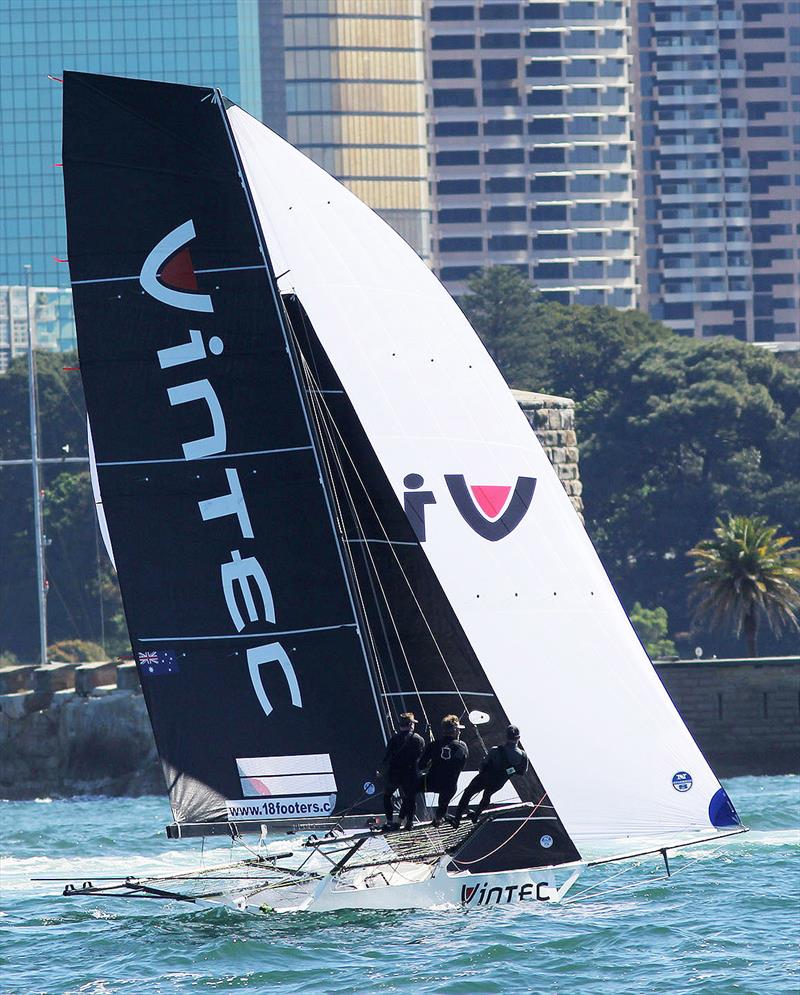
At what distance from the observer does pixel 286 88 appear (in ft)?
360

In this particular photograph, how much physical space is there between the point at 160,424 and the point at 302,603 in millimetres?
1877

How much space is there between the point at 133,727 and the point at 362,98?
76.3 m

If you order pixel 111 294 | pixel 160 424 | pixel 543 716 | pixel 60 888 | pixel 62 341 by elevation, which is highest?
pixel 62 341

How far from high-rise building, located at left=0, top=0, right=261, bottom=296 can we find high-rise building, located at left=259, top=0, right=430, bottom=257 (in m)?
9.79

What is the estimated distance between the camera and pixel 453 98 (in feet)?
421

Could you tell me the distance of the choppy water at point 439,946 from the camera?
15000 mm

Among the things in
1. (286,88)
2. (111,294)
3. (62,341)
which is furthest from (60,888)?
(286,88)

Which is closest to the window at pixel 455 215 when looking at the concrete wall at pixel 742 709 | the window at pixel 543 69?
the window at pixel 543 69

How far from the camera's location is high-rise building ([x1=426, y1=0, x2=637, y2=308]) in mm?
127625

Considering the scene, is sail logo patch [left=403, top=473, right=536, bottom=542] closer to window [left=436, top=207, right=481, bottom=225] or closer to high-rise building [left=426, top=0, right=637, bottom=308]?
high-rise building [left=426, top=0, right=637, bottom=308]

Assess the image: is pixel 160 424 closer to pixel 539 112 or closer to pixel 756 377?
pixel 756 377

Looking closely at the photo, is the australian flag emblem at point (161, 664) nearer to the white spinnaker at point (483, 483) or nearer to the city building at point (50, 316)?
the white spinnaker at point (483, 483)

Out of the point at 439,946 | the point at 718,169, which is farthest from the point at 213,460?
the point at 718,169

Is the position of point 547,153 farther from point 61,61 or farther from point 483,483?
point 483,483
